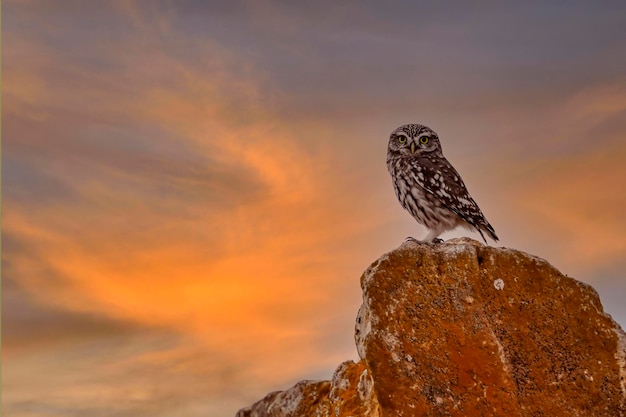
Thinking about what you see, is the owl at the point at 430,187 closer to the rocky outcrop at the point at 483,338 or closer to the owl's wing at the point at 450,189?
the owl's wing at the point at 450,189

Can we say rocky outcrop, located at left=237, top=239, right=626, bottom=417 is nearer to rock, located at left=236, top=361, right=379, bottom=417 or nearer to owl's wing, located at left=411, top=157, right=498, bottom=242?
rock, located at left=236, top=361, right=379, bottom=417

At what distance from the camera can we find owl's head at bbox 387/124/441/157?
13.7m

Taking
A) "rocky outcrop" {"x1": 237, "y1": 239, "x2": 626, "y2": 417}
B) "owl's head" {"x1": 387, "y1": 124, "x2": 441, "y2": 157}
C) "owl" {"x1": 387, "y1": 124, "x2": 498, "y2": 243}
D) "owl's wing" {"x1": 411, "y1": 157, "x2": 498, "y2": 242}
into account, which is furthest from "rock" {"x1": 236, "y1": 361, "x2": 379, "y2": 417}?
"owl's head" {"x1": 387, "y1": 124, "x2": 441, "y2": 157}

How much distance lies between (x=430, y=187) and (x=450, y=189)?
1.19 feet

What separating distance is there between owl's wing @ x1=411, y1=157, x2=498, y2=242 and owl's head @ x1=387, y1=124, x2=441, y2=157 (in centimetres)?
54

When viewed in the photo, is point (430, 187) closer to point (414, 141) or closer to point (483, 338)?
point (414, 141)

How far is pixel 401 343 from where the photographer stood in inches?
328

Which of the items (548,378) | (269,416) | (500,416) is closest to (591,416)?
(548,378)

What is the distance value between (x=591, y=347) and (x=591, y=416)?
847 millimetres

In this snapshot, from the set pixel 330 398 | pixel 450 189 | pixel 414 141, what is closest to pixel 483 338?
pixel 330 398

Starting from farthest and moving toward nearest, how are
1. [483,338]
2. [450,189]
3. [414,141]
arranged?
[414,141] < [450,189] < [483,338]

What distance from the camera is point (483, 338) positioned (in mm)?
8461

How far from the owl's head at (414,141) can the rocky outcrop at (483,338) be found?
15.6 ft

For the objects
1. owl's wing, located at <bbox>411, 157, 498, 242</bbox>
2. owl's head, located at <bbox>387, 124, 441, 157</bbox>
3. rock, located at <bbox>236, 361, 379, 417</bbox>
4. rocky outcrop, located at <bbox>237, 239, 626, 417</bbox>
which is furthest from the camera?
owl's head, located at <bbox>387, 124, 441, 157</bbox>
